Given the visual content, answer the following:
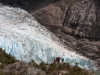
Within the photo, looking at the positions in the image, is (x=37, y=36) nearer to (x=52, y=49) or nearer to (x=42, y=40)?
(x=42, y=40)

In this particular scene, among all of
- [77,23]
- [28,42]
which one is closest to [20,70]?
[28,42]

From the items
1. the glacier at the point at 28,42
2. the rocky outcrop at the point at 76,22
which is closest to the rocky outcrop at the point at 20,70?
the glacier at the point at 28,42

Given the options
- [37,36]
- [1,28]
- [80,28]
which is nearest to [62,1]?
[80,28]

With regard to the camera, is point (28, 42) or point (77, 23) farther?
point (77, 23)

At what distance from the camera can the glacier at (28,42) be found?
24406 millimetres

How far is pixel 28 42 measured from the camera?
86.1 feet

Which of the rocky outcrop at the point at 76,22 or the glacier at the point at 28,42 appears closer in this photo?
the glacier at the point at 28,42

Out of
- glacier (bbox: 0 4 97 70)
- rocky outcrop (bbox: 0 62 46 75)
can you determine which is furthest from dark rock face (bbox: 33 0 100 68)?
rocky outcrop (bbox: 0 62 46 75)

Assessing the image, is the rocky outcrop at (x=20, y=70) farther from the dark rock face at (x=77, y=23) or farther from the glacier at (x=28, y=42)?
the dark rock face at (x=77, y=23)

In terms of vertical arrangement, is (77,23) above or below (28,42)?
above

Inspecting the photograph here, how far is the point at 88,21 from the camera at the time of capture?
1471 inches

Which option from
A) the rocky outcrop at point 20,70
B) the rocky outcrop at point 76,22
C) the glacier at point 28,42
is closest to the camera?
the rocky outcrop at point 20,70

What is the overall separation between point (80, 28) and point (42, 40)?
10.4 metres

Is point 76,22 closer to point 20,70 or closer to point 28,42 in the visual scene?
point 28,42
